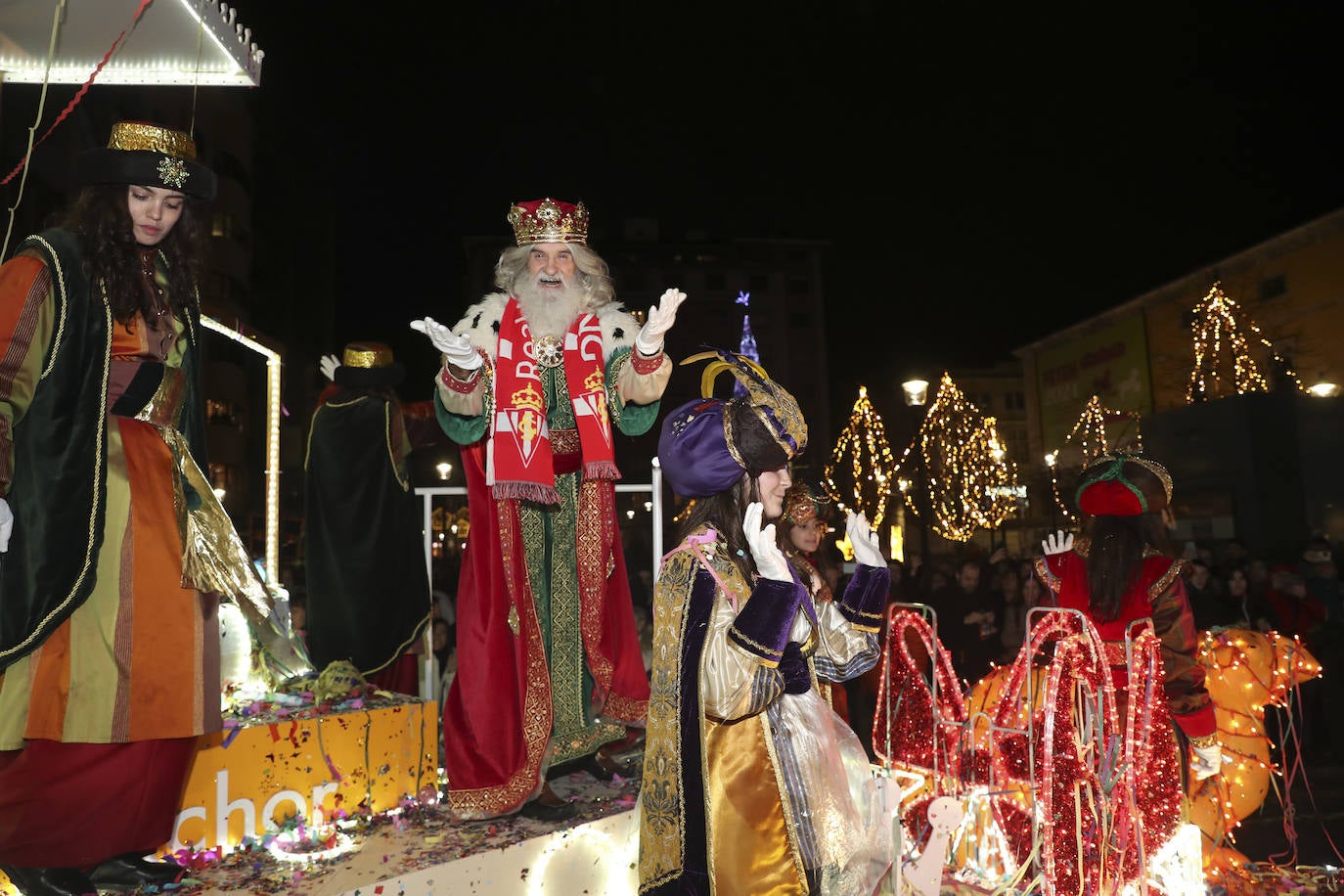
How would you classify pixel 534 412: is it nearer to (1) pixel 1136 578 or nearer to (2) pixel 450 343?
(2) pixel 450 343

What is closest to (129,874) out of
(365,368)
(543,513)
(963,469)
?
(543,513)

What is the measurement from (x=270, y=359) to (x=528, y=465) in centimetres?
198

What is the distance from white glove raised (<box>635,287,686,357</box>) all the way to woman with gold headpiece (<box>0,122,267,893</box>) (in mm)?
1528

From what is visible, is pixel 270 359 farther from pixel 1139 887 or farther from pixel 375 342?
pixel 1139 887

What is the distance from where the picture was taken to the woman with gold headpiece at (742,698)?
2.43 m

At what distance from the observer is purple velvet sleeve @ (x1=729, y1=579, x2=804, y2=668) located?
7.83 feet

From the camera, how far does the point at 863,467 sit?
76.2ft

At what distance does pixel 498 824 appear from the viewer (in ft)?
10.9

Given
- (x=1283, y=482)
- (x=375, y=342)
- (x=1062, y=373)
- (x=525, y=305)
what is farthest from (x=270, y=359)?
(x=1062, y=373)

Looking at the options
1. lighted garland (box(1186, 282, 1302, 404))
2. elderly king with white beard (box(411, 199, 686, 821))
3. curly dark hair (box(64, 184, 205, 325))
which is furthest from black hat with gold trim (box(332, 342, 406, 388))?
lighted garland (box(1186, 282, 1302, 404))

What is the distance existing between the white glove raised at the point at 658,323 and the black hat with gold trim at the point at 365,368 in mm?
2038

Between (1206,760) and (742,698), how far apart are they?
10.4ft

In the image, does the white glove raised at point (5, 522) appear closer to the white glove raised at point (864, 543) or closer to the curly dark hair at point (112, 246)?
the curly dark hair at point (112, 246)

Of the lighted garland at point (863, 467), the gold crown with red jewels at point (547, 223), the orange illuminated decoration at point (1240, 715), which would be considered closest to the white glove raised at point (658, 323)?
the gold crown with red jewels at point (547, 223)
